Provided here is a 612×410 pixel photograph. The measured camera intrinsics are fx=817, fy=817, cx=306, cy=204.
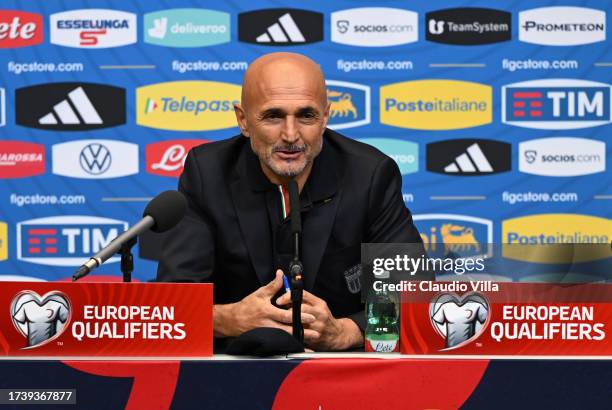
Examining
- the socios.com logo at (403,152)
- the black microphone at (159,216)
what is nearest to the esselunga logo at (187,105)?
the socios.com logo at (403,152)

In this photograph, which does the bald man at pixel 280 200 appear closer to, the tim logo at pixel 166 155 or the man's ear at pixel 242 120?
the man's ear at pixel 242 120

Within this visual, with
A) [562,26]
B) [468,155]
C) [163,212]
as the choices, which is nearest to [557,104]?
[562,26]

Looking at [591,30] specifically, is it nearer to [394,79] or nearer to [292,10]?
[394,79]

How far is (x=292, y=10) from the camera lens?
3.62 m

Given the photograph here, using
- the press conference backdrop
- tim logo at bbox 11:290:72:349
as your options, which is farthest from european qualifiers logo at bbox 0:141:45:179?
tim logo at bbox 11:290:72:349

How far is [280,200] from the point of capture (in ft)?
7.34

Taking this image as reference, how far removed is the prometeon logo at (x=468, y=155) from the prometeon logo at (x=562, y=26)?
49cm

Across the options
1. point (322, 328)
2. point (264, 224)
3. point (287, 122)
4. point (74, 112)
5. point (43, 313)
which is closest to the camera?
point (43, 313)

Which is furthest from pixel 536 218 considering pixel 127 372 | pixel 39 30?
pixel 127 372

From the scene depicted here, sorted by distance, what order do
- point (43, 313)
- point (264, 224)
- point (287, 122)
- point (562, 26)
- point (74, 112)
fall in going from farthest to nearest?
point (74, 112) → point (562, 26) → point (264, 224) → point (287, 122) → point (43, 313)

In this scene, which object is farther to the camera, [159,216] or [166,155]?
[166,155]

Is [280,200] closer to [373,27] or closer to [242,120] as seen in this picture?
[242,120]

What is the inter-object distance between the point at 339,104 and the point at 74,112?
119cm

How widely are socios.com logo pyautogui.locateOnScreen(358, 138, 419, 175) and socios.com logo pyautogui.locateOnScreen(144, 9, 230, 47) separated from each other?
0.83 m
